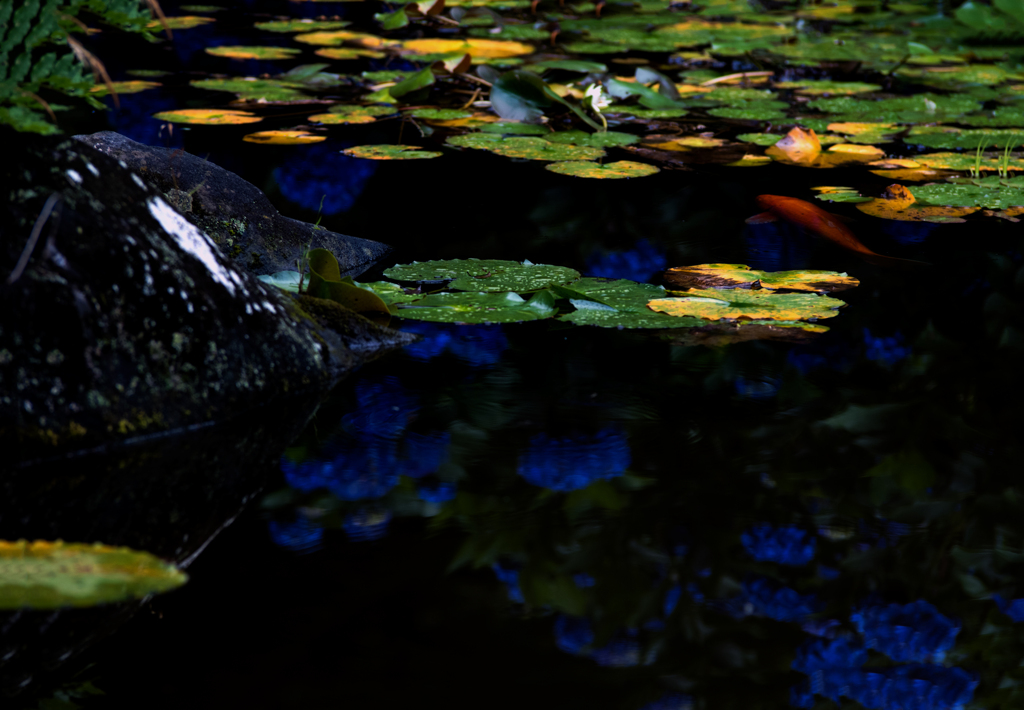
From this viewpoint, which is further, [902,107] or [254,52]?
[254,52]

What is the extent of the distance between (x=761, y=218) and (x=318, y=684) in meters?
1.84

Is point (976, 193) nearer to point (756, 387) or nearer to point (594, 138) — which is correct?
point (594, 138)

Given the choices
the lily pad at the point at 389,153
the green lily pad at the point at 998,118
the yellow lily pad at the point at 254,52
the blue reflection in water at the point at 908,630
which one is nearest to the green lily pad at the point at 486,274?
the lily pad at the point at 389,153

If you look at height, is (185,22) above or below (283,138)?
above

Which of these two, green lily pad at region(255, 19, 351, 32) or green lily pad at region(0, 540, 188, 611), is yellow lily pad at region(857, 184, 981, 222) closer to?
green lily pad at region(0, 540, 188, 611)

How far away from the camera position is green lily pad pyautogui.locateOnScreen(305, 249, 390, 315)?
165cm

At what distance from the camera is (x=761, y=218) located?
2.37m

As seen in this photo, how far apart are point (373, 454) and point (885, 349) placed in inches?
35.5

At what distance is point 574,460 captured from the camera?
48.8 inches

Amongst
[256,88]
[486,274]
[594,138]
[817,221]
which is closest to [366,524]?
[486,274]

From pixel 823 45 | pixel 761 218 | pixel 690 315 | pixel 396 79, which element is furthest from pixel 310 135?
pixel 823 45

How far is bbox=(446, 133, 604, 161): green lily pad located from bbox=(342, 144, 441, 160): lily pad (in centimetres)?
13

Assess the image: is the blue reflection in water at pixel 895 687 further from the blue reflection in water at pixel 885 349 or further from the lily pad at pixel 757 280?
the lily pad at pixel 757 280

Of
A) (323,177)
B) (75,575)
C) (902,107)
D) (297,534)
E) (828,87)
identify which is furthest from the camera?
(828,87)
